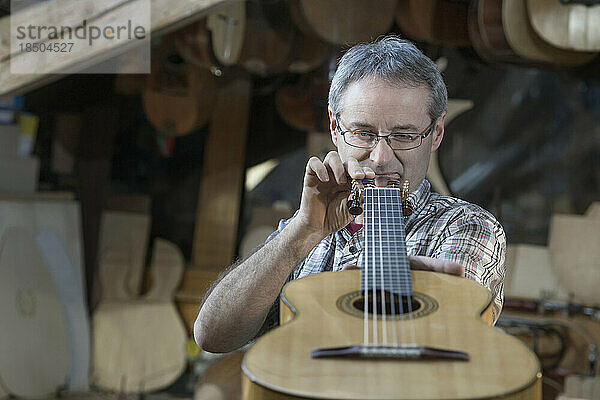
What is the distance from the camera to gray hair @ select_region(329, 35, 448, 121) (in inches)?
43.5

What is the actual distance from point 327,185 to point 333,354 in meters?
0.34

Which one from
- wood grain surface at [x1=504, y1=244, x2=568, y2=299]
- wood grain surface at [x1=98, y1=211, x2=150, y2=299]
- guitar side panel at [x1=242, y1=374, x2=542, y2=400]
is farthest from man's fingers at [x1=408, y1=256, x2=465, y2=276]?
wood grain surface at [x1=98, y1=211, x2=150, y2=299]

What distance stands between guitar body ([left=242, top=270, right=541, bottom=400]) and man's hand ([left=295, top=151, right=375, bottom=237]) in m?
0.17

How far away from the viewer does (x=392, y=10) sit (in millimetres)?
2953

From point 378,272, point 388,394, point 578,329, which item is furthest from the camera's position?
point 578,329

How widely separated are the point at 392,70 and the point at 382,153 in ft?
0.38

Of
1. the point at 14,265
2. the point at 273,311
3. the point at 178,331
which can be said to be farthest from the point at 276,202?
the point at 273,311

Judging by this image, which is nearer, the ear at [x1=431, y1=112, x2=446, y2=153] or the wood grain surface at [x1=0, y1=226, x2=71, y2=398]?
the ear at [x1=431, y1=112, x2=446, y2=153]

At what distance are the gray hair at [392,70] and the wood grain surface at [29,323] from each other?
2691 millimetres

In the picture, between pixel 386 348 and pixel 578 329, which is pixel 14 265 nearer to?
pixel 578 329

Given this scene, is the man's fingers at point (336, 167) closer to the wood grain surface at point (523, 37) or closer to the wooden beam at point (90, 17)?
the wooden beam at point (90, 17)

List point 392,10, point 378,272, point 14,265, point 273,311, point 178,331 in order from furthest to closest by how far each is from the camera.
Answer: point 178,331 < point 14,265 < point 392,10 < point 273,311 < point 378,272

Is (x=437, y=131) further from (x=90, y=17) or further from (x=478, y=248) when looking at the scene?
(x=90, y=17)

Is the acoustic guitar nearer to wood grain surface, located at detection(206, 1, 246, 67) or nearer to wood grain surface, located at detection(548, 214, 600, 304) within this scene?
wood grain surface, located at detection(206, 1, 246, 67)
